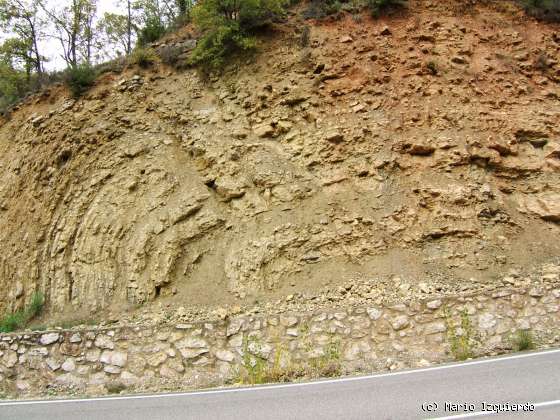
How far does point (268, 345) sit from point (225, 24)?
954 centimetres

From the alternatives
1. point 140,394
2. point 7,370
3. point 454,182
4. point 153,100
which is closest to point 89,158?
point 153,100

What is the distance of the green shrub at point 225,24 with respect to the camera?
12695 mm

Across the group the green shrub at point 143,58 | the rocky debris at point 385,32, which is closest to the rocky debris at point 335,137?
the rocky debris at point 385,32

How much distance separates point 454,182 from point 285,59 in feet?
19.0

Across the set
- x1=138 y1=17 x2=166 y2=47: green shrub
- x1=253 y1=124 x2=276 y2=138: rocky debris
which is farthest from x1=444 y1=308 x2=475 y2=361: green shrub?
x1=138 y1=17 x2=166 y2=47: green shrub

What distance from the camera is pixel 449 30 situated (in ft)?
40.2

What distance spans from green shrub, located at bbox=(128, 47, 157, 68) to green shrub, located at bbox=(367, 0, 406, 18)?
22.2 ft

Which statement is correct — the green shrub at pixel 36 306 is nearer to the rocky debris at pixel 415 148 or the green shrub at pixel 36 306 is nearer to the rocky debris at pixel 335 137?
the rocky debris at pixel 335 137

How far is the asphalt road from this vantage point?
484cm

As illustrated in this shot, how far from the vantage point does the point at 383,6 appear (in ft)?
41.8

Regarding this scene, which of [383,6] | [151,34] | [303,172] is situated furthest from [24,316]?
[383,6]

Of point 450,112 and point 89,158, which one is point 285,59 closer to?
point 450,112

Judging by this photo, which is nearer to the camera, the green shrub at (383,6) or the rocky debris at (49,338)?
the rocky debris at (49,338)

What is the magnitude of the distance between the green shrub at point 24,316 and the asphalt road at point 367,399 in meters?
3.74
